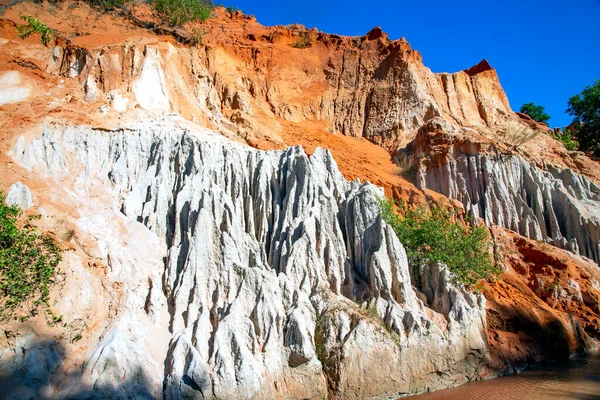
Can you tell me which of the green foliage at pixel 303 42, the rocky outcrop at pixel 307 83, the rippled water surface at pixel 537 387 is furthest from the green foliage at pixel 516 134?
the green foliage at pixel 303 42

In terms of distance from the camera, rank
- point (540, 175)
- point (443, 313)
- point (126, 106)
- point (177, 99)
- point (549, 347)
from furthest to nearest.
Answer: point (540, 175)
point (177, 99)
point (126, 106)
point (549, 347)
point (443, 313)

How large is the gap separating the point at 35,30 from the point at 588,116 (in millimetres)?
42294

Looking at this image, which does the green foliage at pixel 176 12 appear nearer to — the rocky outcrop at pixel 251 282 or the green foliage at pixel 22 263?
the rocky outcrop at pixel 251 282

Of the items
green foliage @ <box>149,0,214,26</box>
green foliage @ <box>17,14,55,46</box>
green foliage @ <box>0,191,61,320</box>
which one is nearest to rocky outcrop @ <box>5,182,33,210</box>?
green foliage @ <box>0,191,61,320</box>

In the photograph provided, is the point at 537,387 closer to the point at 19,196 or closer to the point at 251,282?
the point at 251,282

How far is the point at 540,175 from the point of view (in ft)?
88.4

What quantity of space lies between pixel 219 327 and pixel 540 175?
22.3 m

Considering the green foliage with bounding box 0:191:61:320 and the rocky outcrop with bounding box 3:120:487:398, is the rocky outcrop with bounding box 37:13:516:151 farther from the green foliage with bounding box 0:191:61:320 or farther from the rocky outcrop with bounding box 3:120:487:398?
the green foliage with bounding box 0:191:61:320

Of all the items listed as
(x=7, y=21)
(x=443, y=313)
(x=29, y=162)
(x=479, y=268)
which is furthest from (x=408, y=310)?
(x=7, y=21)

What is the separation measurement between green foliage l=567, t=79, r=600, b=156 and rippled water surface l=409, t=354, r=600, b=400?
27.8m

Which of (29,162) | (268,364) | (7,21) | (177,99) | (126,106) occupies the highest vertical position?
(7,21)

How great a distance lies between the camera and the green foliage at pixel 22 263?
39.2 feet

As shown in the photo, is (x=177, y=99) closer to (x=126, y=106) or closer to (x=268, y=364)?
(x=126, y=106)

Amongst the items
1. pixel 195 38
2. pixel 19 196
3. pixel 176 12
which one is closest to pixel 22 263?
pixel 19 196
